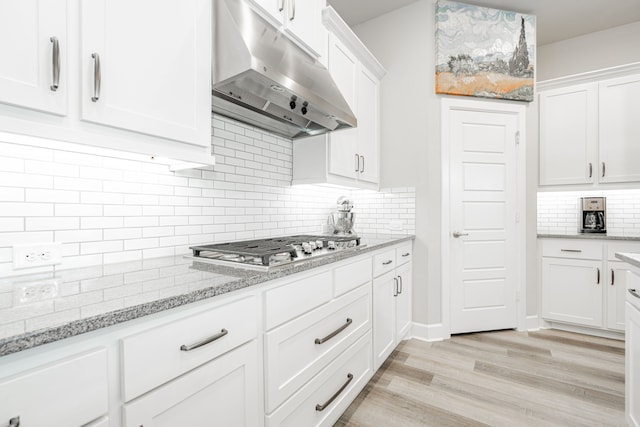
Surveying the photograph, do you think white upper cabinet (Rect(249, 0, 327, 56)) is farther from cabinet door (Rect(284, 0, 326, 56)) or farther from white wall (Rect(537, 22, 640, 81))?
white wall (Rect(537, 22, 640, 81))

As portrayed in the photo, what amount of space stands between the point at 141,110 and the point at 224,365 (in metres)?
0.93

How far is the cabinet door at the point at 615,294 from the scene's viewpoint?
8.93 ft

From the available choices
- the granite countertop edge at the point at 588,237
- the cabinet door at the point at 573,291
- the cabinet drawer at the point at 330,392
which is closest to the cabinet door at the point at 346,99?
the cabinet drawer at the point at 330,392

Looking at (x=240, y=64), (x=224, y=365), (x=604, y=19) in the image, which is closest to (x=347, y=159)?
(x=240, y=64)

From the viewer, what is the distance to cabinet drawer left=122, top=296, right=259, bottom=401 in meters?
0.74

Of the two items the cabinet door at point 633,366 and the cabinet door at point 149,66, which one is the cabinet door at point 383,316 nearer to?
the cabinet door at point 633,366

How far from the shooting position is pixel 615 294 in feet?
9.02

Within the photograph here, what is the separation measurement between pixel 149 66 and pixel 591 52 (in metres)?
4.40

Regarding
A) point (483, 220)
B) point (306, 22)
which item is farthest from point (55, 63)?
point (483, 220)

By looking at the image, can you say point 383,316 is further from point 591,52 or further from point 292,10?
point 591,52

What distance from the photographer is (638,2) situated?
281cm

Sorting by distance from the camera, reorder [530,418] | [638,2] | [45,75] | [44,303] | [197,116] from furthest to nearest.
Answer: [638,2] < [530,418] < [197,116] < [45,75] < [44,303]

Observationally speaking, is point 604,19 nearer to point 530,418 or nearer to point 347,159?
point 347,159

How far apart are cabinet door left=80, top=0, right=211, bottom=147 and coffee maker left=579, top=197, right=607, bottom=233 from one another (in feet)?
12.4
